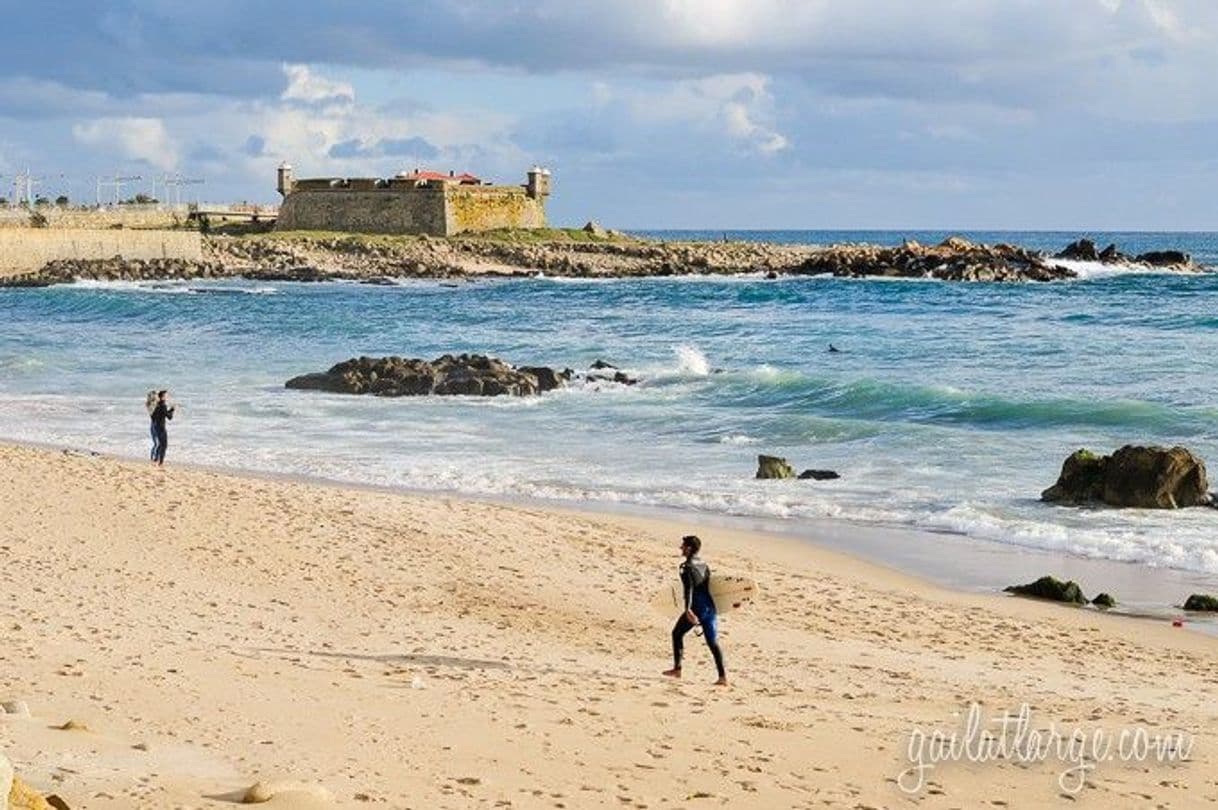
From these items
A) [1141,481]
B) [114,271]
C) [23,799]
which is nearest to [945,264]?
[114,271]

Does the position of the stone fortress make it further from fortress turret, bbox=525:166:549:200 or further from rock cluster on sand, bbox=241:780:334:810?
rock cluster on sand, bbox=241:780:334:810

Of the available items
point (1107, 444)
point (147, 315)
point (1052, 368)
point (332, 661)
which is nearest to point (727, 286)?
point (147, 315)

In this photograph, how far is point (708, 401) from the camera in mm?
32000

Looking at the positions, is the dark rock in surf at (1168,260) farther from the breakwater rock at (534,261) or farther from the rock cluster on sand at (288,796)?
the rock cluster on sand at (288,796)

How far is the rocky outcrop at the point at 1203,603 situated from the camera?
44.4 feet

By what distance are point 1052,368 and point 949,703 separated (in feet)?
88.7

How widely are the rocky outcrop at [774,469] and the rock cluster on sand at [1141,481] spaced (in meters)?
3.56

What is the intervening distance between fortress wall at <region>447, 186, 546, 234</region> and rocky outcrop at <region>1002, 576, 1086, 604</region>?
8118 centimetres

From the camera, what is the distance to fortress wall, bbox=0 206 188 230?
89250 mm

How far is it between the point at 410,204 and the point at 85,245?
19.6 m

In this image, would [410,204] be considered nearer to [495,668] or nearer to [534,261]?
[534,261]

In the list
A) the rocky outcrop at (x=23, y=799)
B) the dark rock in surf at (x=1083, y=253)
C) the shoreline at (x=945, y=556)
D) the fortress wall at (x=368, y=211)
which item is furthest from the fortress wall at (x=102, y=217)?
the rocky outcrop at (x=23, y=799)

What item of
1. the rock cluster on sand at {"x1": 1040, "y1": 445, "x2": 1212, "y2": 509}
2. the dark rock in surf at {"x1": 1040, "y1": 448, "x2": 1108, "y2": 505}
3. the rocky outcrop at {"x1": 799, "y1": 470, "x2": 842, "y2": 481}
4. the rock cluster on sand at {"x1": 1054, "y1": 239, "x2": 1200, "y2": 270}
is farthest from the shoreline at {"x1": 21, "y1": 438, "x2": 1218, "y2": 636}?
the rock cluster on sand at {"x1": 1054, "y1": 239, "x2": 1200, "y2": 270}

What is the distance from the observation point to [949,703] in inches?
403
